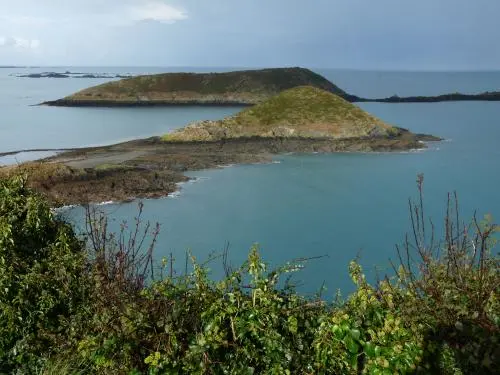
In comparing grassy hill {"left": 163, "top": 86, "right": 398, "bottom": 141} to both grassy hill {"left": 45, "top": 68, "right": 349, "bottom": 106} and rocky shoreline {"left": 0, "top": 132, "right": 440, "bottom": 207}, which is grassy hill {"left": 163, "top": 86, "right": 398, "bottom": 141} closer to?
rocky shoreline {"left": 0, "top": 132, "right": 440, "bottom": 207}

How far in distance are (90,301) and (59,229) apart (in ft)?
6.11

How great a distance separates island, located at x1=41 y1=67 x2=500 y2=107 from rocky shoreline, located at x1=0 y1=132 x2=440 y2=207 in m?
47.4

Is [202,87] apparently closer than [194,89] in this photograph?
No

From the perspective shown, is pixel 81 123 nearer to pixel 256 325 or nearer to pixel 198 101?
pixel 198 101

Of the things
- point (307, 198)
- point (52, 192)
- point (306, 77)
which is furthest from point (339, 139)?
point (306, 77)

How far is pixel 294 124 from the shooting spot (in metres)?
48.0

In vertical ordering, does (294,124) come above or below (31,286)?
above

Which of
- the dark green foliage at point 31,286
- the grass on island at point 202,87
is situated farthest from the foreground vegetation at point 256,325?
the grass on island at point 202,87

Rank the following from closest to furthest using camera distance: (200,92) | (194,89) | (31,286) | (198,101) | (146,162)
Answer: (31,286) < (146,162) < (198,101) < (200,92) < (194,89)

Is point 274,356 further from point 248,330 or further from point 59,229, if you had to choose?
point 59,229

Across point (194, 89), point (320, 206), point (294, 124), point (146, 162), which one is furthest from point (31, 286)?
point (194, 89)

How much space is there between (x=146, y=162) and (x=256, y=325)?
30.0m

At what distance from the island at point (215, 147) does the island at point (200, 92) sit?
38.4 meters

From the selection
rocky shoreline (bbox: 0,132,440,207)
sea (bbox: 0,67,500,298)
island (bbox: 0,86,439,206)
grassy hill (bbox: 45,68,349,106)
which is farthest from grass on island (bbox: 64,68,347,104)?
rocky shoreline (bbox: 0,132,440,207)
